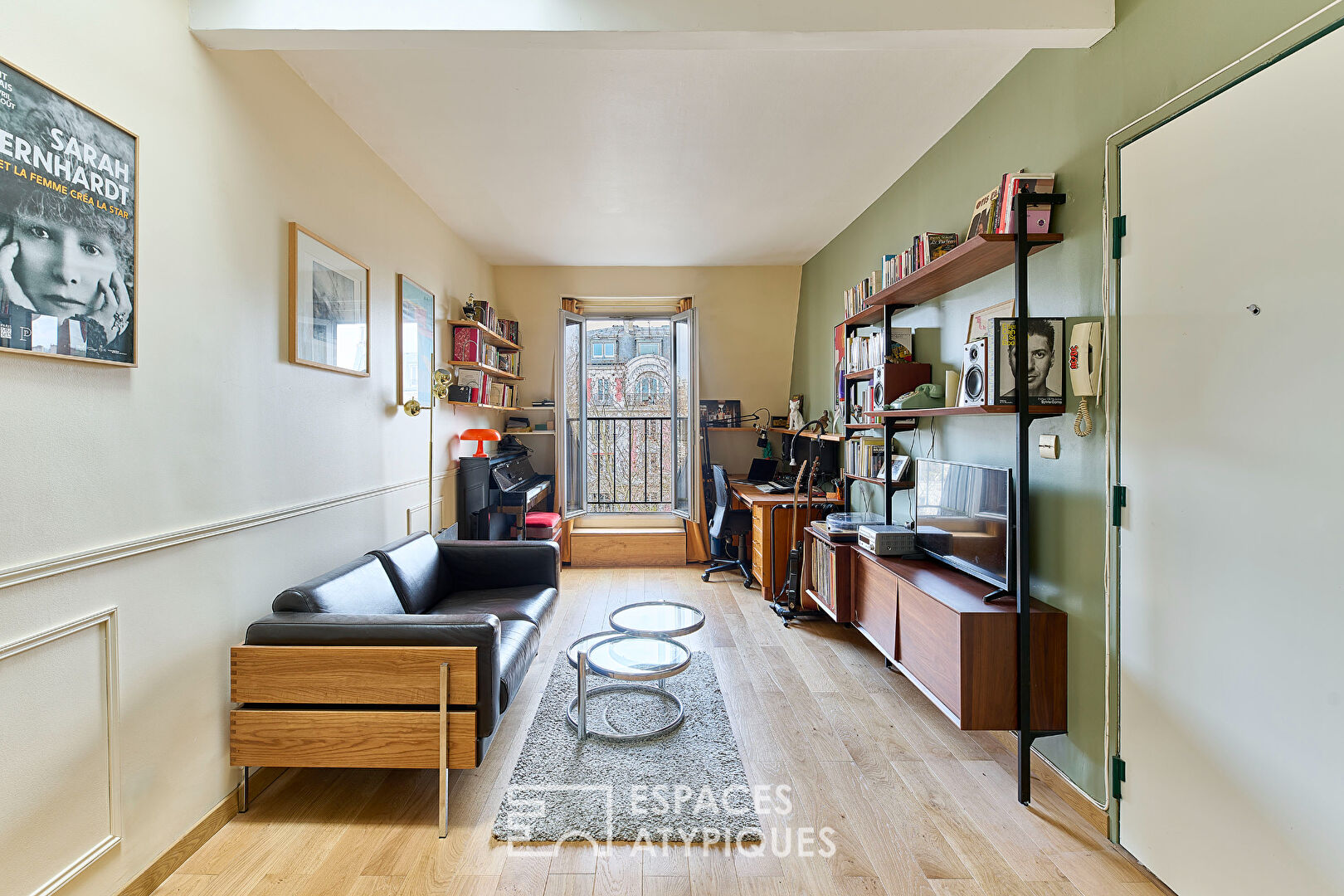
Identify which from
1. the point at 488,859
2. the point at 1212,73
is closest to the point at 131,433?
the point at 488,859

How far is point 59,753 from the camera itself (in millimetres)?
1459

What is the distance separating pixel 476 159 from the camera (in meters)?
3.27

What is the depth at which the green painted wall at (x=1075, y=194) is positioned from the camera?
166 centimetres

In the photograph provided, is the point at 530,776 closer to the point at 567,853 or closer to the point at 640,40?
the point at 567,853

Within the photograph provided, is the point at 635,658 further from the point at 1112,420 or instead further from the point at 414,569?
the point at 1112,420

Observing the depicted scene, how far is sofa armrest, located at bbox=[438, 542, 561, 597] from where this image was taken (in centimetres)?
329

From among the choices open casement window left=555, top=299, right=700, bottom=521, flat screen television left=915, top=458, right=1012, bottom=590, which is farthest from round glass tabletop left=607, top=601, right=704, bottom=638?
open casement window left=555, top=299, right=700, bottom=521

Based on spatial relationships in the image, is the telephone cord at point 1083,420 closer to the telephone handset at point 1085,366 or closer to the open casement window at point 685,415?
the telephone handset at point 1085,366

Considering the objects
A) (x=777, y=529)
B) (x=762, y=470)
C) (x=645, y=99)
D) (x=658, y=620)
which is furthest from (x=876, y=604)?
(x=645, y=99)

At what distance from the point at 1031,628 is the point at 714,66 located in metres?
2.48

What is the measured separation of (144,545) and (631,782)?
1724 millimetres

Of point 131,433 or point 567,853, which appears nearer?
point 131,433

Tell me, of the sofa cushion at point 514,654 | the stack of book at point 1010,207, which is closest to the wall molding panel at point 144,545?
the sofa cushion at point 514,654

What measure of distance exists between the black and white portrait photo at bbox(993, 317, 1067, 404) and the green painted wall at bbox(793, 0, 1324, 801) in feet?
0.28
